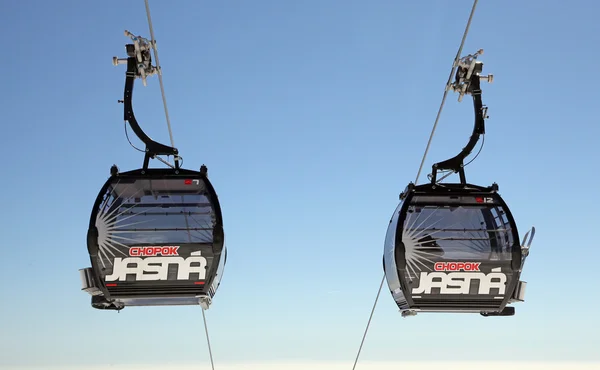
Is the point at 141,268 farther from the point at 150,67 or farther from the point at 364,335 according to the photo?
the point at 364,335

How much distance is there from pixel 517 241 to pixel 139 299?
5102 mm

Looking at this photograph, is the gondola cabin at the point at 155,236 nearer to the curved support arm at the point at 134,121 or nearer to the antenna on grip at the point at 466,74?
the curved support arm at the point at 134,121

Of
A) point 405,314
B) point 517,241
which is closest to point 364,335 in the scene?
point 405,314

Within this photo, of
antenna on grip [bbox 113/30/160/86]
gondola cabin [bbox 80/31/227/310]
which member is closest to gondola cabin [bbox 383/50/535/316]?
gondola cabin [bbox 80/31/227/310]

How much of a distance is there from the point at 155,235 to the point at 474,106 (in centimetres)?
492

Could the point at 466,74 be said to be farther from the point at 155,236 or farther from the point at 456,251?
the point at 155,236

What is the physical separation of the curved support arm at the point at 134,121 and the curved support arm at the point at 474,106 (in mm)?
3776

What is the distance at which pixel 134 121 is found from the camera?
38.5ft

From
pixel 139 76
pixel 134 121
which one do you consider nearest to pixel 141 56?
pixel 139 76

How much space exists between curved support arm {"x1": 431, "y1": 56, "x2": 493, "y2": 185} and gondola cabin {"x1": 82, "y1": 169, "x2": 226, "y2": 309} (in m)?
3.27

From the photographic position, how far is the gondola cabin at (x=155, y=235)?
10859mm

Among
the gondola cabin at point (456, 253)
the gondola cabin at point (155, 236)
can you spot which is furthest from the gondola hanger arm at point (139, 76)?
the gondola cabin at point (456, 253)

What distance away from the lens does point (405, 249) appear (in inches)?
435

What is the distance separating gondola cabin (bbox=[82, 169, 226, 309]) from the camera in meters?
10.9
